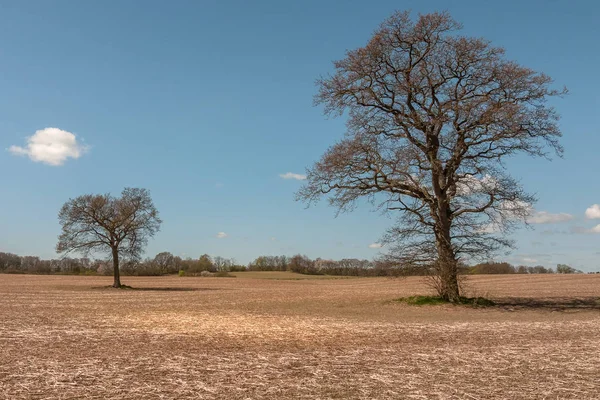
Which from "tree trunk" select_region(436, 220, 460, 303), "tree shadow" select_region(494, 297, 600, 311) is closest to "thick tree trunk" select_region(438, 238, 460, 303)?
"tree trunk" select_region(436, 220, 460, 303)

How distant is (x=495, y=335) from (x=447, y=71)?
15.4 metres

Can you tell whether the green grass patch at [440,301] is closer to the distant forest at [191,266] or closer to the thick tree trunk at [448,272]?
the thick tree trunk at [448,272]

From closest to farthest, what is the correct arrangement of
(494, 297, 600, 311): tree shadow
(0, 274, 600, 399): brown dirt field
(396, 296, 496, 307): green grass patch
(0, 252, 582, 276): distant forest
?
(0, 274, 600, 399): brown dirt field, (494, 297, 600, 311): tree shadow, (396, 296, 496, 307): green grass patch, (0, 252, 582, 276): distant forest

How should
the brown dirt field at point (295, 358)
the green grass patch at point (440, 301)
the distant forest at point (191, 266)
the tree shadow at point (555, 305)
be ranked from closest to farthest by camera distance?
the brown dirt field at point (295, 358), the tree shadow at point (555, 305), the green grass patch at point (440, 301), the distant forest at point (191, 266)

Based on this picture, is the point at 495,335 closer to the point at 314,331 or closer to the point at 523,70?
the point at 314,331

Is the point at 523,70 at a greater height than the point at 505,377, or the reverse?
the point at 523,70

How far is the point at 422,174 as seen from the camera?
2419 cm

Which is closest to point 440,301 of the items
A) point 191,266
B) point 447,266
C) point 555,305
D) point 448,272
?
point 448,272

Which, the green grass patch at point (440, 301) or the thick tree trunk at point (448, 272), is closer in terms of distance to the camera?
the thick tree trunk at point (448, 272)

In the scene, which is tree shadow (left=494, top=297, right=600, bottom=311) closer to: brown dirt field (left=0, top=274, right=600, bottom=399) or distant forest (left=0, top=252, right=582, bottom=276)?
brown dirt field (left=0, top=274, right=600, bottom=399)

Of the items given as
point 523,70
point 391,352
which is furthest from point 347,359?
point 523,70

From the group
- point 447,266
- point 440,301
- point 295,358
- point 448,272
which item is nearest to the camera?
point 295,358

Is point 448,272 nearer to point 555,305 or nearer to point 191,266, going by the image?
point 555,305

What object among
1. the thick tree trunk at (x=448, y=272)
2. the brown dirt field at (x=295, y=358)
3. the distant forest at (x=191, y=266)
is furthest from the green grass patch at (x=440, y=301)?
the distant forest at (x=191, y=266)
